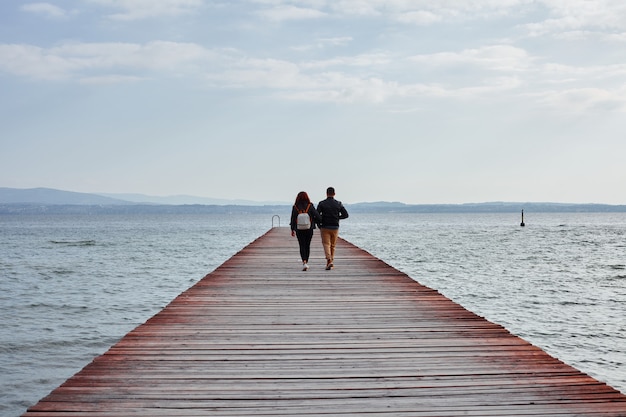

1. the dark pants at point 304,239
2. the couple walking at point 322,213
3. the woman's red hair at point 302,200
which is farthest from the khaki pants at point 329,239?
the woman's red hair at point 302,200

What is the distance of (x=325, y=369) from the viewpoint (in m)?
5.79

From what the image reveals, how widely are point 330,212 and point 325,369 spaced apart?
863cm

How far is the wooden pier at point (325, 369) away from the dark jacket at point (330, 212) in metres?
4.61

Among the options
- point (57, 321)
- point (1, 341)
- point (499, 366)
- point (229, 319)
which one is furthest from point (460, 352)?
point (57, 321)

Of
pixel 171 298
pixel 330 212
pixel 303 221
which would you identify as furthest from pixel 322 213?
pixel 171 298

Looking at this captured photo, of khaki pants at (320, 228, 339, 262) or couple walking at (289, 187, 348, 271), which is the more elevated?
couple walking at (289, 187, 348, 271)

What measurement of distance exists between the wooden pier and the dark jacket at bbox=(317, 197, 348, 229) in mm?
4606

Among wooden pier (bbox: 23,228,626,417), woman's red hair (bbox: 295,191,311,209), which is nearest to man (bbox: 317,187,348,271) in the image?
woman's red hair (bbox: 295,191,311,209)

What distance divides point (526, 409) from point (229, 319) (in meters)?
4.71

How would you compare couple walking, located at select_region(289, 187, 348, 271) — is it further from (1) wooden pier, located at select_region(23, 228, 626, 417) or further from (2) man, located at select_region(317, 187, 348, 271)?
(1) wooden pier, located at select_region(23, 228, 626, 417)

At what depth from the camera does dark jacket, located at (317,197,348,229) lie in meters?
14.3

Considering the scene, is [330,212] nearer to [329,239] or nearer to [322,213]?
[322,213]

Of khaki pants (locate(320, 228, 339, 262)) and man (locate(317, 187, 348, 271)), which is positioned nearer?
man (locate(317, 187, 348, 271))

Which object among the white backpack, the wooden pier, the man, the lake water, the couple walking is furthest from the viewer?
the man
